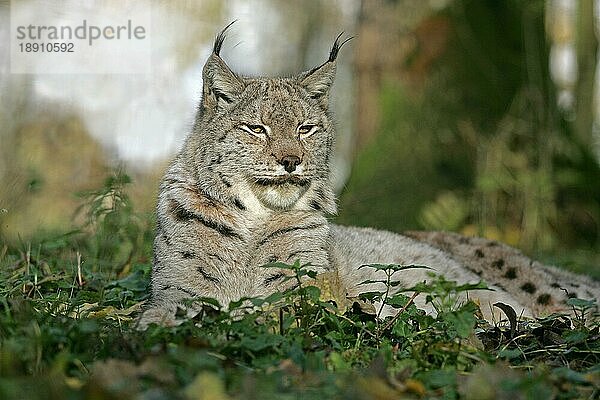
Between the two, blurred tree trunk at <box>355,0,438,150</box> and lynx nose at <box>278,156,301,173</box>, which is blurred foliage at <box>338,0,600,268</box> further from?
lynx nose at <box>278,156,301,173</box>

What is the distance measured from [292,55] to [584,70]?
17.1 feet

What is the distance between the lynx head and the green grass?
98 cm

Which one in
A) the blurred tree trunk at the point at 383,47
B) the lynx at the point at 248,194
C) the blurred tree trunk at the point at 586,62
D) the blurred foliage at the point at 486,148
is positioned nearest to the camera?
the lynx at the point at 248,194

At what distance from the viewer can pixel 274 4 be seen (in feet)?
49.2

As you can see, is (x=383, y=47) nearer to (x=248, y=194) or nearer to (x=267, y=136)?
(x=267, y=136)

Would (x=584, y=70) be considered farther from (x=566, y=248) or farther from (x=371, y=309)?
(x=371, y=309)

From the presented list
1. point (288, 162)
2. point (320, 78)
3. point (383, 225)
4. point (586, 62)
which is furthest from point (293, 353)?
point (586, 62)

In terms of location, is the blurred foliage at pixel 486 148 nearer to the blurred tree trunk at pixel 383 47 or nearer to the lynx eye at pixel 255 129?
the blurred tree trunk at pixel 383 47

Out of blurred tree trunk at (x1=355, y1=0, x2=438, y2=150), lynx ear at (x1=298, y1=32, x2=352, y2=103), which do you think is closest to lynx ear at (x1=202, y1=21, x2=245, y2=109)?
lynx ear at (x1=298, y1=32, x2=352, y2=103)

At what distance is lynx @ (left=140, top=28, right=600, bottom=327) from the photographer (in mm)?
4895

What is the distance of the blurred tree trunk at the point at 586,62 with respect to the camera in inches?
496

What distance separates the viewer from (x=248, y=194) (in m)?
5.11

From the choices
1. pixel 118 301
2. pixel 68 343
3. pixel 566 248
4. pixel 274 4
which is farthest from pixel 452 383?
pixel 274 4

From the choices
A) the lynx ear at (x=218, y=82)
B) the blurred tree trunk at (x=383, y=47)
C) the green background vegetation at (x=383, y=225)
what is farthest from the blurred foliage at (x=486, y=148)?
the lynx ear at (x=218, y=82)
